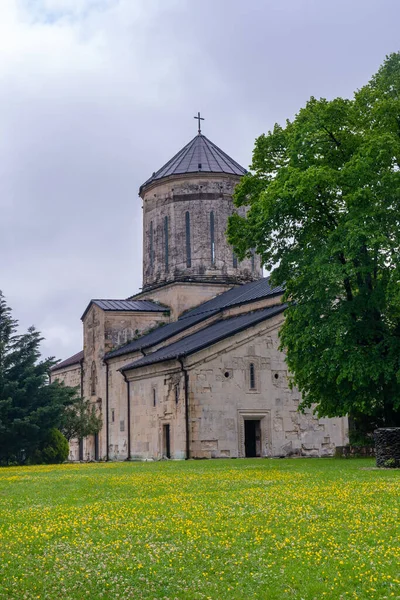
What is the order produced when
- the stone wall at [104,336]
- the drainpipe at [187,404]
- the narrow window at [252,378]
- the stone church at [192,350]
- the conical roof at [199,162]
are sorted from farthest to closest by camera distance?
the conical roof at [199,162] < the stone wall at [104,336] < the narrow window at [252,378] < the stone church at [192,350] < the drainpipe at [187,404]

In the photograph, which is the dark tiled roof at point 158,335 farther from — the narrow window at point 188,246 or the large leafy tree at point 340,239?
the large leafy tree at point 340,239

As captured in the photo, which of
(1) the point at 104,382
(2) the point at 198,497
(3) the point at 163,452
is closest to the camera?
(2) the point at 198,497

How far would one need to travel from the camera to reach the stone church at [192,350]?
108ft

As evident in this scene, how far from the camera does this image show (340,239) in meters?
23.8

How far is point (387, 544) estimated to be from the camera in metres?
9.22

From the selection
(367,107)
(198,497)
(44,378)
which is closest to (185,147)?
(44,378)

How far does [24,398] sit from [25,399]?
116 millimetres

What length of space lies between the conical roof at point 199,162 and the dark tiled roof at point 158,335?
33.2 ft

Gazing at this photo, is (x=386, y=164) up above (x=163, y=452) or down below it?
above

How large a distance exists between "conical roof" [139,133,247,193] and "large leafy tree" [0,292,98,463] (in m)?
15.6

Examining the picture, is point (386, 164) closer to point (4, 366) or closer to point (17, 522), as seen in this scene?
point (17, 522)

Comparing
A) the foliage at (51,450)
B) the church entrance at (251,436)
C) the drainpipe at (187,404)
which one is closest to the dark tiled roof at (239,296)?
the church entrance at (251,436)

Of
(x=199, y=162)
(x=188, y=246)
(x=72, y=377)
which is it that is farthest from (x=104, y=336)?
(x=199, y=162)

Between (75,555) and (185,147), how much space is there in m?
44.2
